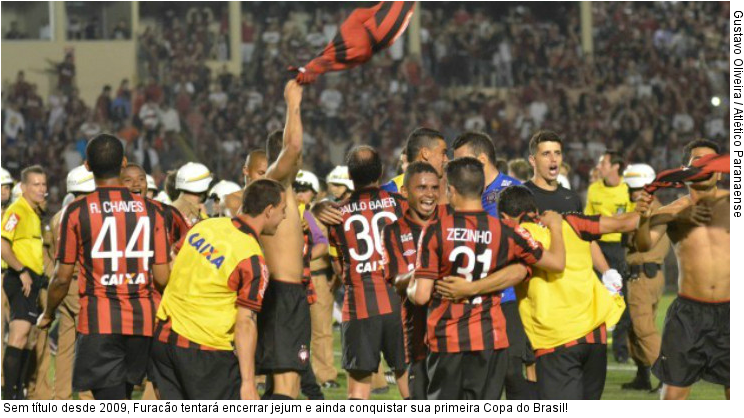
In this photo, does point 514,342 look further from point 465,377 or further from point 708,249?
point 708,249

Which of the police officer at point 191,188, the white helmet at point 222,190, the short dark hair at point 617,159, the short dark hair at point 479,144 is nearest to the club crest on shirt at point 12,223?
the police officer at point 191,188

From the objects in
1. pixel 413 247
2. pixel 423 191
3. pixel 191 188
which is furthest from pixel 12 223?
pixel 423 191

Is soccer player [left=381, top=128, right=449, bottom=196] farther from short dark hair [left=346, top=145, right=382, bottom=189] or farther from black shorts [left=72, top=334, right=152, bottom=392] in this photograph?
black shorts [left=72, top=334, right=152, bottom=392]

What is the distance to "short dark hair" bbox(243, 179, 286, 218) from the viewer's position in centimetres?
691

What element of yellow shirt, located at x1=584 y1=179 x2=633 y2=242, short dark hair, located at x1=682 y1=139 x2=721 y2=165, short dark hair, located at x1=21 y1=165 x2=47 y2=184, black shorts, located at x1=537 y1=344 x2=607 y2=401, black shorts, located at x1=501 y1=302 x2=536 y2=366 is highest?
short dark hair, located at x1=682 y1=139 x2=721 y2=165

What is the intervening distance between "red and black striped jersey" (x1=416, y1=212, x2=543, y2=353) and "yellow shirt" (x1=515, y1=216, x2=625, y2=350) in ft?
1.77

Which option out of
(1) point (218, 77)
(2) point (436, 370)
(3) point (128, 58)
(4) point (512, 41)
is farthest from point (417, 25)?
(2) point (436, 370)

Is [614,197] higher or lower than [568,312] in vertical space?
higher

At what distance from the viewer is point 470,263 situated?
22.1 feet

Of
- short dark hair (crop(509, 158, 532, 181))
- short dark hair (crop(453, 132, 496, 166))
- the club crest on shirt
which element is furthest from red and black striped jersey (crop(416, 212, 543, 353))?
short dark hair (crop(509, 158, 532, 181))

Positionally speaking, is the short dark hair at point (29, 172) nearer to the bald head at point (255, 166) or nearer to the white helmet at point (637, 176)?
the bald head at point (255, 166)

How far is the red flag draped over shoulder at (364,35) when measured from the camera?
7.19m

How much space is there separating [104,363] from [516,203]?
8.90 ft

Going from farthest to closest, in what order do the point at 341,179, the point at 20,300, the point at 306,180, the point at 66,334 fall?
the point at 341,179 < the point at 306,180 < the point at 20,300 < the point at 66,334
